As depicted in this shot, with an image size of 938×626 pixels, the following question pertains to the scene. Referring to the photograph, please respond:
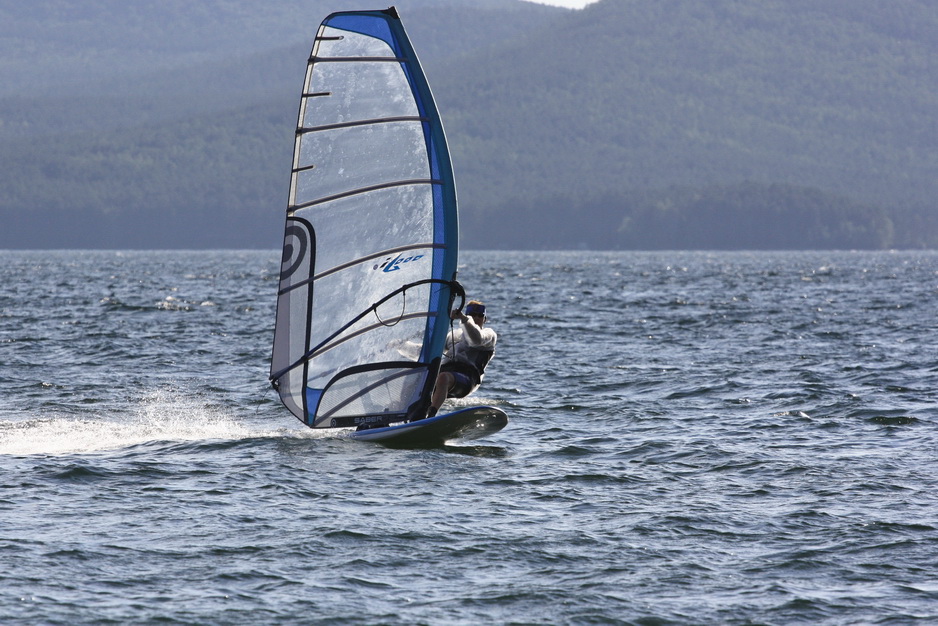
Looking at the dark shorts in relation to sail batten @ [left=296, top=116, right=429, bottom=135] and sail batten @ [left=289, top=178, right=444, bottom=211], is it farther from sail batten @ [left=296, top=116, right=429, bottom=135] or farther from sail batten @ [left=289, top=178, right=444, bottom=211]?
sail batten @ [left=296, top=116, right=429, bottom=135]

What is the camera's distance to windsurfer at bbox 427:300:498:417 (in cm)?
1323

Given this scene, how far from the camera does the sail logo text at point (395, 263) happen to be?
1288 cm

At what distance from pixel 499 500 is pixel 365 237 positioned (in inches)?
140

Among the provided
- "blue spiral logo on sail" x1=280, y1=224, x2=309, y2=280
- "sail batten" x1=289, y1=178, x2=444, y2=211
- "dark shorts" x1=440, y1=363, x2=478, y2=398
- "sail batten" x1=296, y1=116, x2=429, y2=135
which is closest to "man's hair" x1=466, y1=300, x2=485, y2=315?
"dark shorts" x1=440, y1=363, x2=478, y2=398

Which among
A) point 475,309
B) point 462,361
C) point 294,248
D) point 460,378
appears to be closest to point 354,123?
point 294,248

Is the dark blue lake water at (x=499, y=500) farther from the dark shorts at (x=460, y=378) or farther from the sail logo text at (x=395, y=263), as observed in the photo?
the sail logo text at (x=395, y=263)

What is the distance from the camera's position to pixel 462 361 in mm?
13398

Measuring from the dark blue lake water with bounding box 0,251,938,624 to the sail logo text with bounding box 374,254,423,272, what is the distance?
2.03m

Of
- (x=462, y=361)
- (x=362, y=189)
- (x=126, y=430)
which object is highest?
Answer: (x=362, y=189)

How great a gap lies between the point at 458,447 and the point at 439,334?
129 centimetres

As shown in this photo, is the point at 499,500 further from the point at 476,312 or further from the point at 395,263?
the point at 395,263

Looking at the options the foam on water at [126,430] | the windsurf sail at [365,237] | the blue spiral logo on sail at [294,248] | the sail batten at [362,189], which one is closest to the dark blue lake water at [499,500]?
the foam on water at [126,430]

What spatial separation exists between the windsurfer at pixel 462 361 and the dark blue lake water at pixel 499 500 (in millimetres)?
682

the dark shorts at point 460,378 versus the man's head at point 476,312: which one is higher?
the man's head at point 476,312
